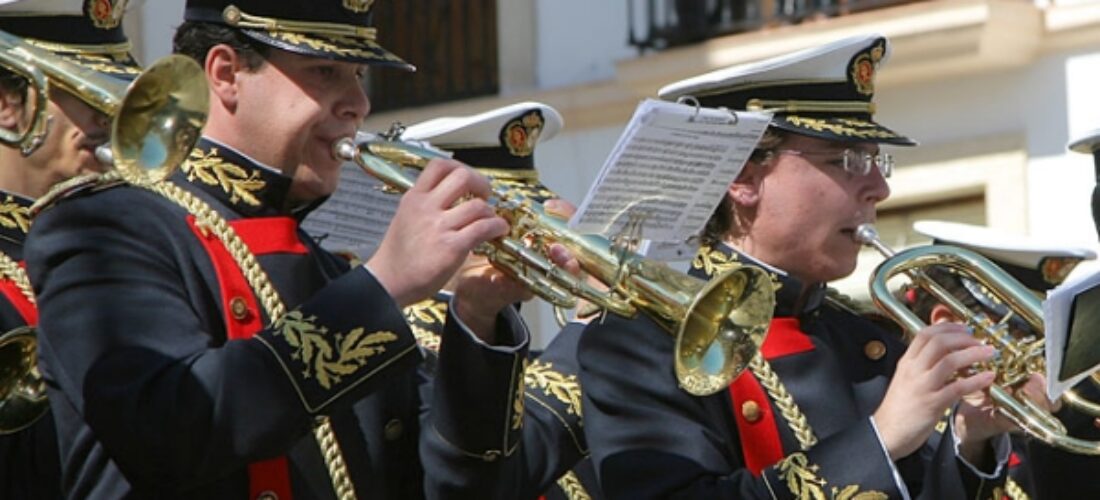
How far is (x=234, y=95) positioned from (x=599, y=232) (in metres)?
0.79

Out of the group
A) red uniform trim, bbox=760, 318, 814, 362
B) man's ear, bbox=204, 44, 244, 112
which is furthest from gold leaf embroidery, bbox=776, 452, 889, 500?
man's ear, bbox=204, 44, 244, 112

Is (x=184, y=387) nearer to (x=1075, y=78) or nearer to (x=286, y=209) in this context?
(x=286, y=209)

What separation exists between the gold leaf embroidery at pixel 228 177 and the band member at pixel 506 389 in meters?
0.45

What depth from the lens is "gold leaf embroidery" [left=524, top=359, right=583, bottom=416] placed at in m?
7.71

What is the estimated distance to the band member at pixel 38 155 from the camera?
6777mm

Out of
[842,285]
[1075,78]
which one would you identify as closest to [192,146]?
[842,285]

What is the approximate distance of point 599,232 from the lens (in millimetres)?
6574

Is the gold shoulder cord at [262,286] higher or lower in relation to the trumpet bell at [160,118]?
lower

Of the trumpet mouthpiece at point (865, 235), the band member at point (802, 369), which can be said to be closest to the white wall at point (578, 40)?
the band member at point (802, 369)

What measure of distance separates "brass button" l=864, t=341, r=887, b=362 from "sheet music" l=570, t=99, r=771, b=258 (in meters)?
0.71

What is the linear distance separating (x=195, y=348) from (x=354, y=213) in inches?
53.9

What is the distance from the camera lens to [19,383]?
6.81m

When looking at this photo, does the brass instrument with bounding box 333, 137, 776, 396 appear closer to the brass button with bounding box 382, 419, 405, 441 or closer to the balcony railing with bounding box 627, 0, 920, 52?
the brass button with bounding box 382, 419, 405, 441

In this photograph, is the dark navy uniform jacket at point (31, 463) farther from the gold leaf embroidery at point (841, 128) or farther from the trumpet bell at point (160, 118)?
the gold leaf embroidery at point (841, 128)
